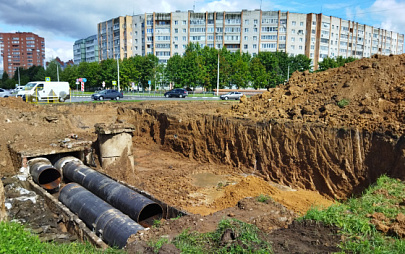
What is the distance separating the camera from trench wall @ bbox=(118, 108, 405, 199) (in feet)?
30.5

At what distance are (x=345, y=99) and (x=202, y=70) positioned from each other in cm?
4270

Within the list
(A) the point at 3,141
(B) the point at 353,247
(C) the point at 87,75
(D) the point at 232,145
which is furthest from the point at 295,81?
(C) the point at 87,75

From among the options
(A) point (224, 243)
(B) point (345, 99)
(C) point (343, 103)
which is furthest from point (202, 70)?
(A) point (224, 243)

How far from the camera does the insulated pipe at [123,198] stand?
8.13m

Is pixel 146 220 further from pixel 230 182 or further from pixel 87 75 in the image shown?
pixel 87 75

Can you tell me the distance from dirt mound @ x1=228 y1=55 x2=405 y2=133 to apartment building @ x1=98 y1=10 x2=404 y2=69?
60700 millimetres

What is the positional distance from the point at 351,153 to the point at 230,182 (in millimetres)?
4610

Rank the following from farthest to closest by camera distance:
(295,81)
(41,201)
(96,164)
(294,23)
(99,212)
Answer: (294,23), (295,81), (96,164), (41,201), (99,212)

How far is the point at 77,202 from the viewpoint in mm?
8930

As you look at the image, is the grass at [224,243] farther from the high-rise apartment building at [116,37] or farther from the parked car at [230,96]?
the high-rise apartment building at [116,37]

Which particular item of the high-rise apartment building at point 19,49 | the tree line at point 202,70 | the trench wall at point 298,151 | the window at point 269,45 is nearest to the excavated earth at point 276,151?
the trench wall at point 298,151

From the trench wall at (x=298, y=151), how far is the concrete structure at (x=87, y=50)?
10134cm

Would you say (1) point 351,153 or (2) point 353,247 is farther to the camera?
(1) point 351,153

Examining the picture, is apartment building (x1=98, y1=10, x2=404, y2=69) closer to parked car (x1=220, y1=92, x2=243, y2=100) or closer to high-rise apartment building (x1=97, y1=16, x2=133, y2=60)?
high-rise apartment building (x1=97, y1=16, x2=133, y2=60)
